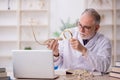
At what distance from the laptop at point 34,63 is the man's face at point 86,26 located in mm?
587

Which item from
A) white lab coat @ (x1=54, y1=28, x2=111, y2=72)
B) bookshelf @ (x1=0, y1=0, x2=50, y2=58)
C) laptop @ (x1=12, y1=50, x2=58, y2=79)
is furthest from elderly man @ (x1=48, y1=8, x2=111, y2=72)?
bookshelf @ (x1=0, y1=0, x2=50, y2=58)

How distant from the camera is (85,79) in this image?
144cm

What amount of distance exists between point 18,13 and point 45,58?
3052mm

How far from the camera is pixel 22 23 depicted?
14.6 ft

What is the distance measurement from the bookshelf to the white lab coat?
240 cm

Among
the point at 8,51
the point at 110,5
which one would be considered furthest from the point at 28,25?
the point at 110,5

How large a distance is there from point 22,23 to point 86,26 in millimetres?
2694

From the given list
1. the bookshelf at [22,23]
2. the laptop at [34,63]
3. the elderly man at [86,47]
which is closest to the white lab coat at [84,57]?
the elderly man at [86,47]

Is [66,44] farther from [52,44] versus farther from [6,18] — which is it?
[6,18]

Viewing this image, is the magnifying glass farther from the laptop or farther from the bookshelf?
the bookshelf

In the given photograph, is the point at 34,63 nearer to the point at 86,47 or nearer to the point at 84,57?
the point at 84,57

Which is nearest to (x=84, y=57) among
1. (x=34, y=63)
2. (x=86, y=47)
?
(x=86, y=47)

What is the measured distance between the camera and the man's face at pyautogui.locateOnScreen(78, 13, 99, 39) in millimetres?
1929

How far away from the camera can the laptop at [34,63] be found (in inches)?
56.7
